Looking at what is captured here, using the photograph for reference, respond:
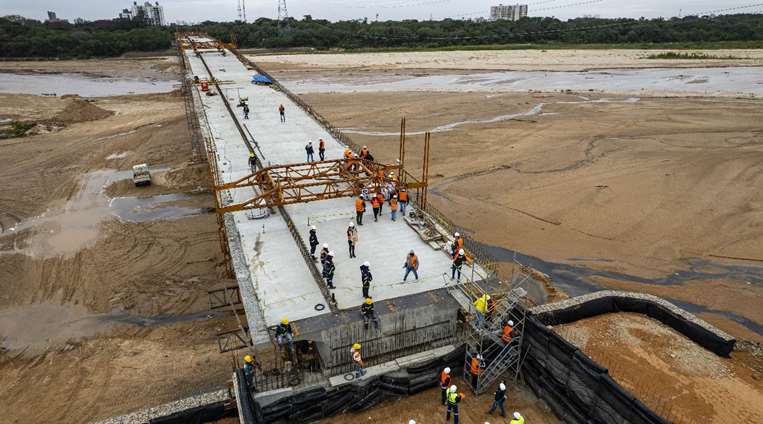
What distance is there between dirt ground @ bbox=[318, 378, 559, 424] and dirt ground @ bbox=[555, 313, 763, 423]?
10.0 ft

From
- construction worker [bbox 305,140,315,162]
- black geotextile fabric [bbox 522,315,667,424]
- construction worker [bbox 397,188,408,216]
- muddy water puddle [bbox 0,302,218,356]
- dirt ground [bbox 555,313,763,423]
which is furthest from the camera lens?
construction worker [bbox 305,140,315,162]

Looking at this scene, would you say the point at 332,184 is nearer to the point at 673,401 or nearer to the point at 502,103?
the point at 673,401

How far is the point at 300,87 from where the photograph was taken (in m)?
64.3

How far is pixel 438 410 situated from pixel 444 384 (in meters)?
0.95

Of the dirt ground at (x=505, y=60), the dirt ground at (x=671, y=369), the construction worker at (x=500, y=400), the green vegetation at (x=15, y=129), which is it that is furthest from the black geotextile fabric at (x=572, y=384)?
the dirt ground at (x=505, y=60)

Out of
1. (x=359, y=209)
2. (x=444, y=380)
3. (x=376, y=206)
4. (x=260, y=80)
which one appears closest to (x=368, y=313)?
(x=444, y=380)

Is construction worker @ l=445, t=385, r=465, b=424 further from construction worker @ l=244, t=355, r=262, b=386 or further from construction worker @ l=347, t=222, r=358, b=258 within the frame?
construction worker @ l=347, t=222, r=358, b=258

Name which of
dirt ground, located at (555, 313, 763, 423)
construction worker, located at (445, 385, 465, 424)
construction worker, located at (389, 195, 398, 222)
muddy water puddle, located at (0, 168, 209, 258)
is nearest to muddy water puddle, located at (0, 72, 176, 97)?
muddy water puddle, located at (0, 168, 209, 258)

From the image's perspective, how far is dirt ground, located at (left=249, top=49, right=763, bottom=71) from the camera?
272 ft

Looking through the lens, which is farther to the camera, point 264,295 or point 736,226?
point 736,226

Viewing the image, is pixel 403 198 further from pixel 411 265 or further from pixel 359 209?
pixel 411 265

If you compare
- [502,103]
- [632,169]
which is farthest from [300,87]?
[632,169]

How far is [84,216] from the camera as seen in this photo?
2645cm

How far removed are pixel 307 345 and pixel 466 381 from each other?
4.83 meters
